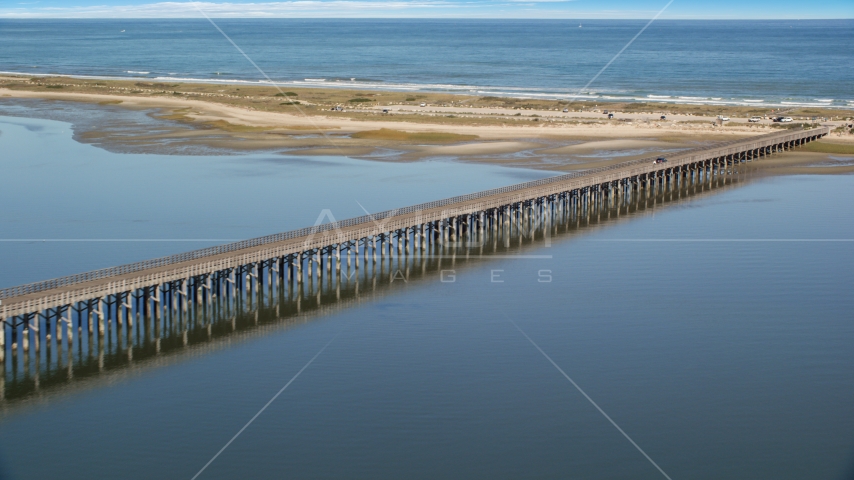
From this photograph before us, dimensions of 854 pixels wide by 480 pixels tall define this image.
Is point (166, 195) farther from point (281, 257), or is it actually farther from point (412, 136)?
point (412, 136)

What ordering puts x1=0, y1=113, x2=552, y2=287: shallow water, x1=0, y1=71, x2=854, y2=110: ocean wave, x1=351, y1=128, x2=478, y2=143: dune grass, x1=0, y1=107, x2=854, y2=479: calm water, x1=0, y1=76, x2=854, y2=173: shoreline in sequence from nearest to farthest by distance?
x1=0, y1=107, x2=854, y2=479: calm water, x1=0, y1=113, x2=552, y2=287: shallow water, x1=0, y1=76, x2=854, y2=173: shoreline, x1=351, y1=128, x2=478, y2=143: dune grass, x1=0, y1=71, x2=854, y2=110: ocean wave

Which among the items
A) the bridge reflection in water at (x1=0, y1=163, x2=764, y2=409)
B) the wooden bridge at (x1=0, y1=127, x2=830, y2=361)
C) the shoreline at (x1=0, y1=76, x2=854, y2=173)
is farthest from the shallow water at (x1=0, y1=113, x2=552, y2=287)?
the bridge reflection in water at (x1=0, y1=163, x2=764, y2=409)

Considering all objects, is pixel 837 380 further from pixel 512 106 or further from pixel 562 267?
pixel 512 106

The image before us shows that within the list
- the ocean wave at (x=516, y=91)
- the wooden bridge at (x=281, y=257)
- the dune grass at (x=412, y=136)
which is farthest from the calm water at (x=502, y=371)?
the ocean wave at (x=516, y=91)

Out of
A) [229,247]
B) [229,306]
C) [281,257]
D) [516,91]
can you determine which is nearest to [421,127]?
[516,91]

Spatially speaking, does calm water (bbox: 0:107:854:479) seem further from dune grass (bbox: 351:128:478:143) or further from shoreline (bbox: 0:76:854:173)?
dune grass (bbox: 351:128:478:143)

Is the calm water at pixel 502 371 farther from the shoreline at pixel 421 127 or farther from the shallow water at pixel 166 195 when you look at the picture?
the shoreline at pixel 421 127

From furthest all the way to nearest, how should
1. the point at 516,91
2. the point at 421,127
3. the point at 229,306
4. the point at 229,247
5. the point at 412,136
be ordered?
the point at 516,91 < the point at 421,127 < the point at 412,136 < the point at 229,247 < the point at 229,306
